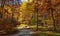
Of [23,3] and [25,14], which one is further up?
[23,3]

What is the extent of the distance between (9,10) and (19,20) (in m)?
0.36

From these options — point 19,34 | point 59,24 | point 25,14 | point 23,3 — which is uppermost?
point 23,3

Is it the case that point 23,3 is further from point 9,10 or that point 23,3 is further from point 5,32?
point 5,32

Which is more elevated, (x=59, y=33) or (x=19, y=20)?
(x=19, y=20)

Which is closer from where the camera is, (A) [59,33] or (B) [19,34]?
(A) [59,33]

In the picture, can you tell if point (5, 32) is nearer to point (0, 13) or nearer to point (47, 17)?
point (0, 13)

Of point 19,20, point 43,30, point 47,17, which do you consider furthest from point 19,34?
point 47,17

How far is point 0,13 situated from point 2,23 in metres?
0.24

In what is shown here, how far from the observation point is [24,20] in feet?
9.47

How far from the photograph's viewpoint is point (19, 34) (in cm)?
291

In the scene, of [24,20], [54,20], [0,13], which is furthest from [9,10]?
[54,20]

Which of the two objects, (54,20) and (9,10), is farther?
(9,10)

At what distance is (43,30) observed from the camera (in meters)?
2.82

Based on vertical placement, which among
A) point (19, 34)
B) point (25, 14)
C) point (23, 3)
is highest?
point (23, 3)
